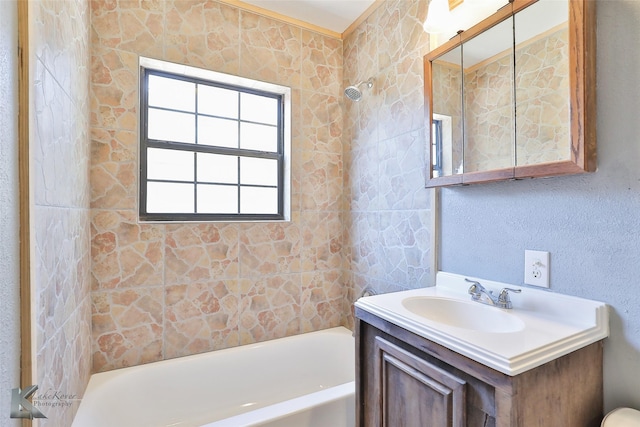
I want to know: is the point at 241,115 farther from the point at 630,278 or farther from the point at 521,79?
the point at 630,278

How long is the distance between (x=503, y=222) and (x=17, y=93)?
5.30ft

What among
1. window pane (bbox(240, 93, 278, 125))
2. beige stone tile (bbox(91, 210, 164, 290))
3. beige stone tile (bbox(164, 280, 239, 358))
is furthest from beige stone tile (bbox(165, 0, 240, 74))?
beige stone tile (bbox(164, 280, 239, 358))

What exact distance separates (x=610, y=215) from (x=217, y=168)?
2.03 meters

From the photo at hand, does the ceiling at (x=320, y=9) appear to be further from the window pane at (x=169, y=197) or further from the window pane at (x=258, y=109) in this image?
the window pane at (x=169, y=197)

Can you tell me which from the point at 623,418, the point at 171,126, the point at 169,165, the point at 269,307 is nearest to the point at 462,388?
the point at 623,418

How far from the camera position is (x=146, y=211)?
1831mm

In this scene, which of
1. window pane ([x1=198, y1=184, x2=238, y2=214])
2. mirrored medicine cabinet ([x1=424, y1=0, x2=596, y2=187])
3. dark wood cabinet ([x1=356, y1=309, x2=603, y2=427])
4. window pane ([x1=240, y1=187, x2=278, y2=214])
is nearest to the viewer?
dark wood cabinet ([x1=356, y1=309, x2=603, y2=427])

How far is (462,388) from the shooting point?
0.82m

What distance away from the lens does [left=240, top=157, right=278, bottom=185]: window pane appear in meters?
2.16

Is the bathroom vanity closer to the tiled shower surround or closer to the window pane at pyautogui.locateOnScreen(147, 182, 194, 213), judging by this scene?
the tiled shower surround

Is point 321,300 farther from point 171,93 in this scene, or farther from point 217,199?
point 171,93

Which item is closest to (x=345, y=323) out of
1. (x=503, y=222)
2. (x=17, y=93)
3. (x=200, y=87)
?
(x=503, y=222)

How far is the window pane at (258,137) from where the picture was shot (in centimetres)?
217

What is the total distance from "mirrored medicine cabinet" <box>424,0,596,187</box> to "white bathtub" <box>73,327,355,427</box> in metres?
1.24
